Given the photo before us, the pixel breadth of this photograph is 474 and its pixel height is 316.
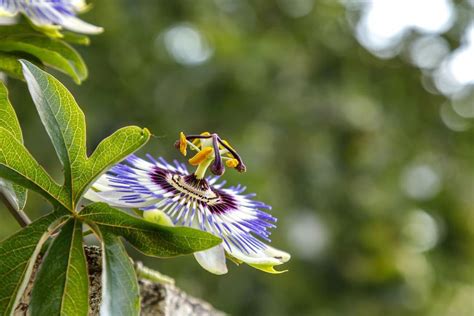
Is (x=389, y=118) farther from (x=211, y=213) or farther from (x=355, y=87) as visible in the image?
(x=211, y=213)

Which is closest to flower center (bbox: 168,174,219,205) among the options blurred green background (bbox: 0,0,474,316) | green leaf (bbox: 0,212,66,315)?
green leaf (bbox: 0,212,66,315)

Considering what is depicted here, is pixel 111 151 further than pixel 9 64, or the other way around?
pixel 9 64

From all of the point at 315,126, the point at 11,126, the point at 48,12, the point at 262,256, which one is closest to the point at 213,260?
the point at 262,256

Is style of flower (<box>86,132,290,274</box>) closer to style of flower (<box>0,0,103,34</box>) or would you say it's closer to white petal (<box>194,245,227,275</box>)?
white petal (<box>194,245,227,275</box>)

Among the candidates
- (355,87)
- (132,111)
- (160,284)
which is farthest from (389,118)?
(160,284)

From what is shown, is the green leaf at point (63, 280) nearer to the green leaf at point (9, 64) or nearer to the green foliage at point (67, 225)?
the green foliage at point (67, 225)

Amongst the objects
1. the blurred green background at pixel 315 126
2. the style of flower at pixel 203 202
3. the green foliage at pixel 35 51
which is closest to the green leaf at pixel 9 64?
the green foliage at pixel 35 51

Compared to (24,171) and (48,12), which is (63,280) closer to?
(24,171)
